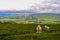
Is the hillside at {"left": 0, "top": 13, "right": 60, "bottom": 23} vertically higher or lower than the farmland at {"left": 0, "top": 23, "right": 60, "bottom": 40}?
higher

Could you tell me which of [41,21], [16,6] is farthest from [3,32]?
[41,21]

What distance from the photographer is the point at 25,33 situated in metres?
1.98

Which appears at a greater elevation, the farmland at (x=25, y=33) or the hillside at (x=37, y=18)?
the hillside at (x=37, y=18)

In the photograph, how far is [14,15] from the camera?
2.04 metres

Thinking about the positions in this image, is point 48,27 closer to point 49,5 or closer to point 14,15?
point 49,5

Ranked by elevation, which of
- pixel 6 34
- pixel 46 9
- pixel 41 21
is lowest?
pixel 6 34

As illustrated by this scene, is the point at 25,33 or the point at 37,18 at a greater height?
the point at 37,18

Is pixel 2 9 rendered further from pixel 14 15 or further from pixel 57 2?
pixel 57 2

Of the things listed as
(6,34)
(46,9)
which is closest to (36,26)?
(46,9)

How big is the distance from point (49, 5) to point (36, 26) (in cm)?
31

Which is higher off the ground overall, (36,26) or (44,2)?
(44,2)

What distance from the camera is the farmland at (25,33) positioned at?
1978mm

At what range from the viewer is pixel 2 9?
6.68 ft

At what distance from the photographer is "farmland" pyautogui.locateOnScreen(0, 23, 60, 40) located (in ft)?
6.49
